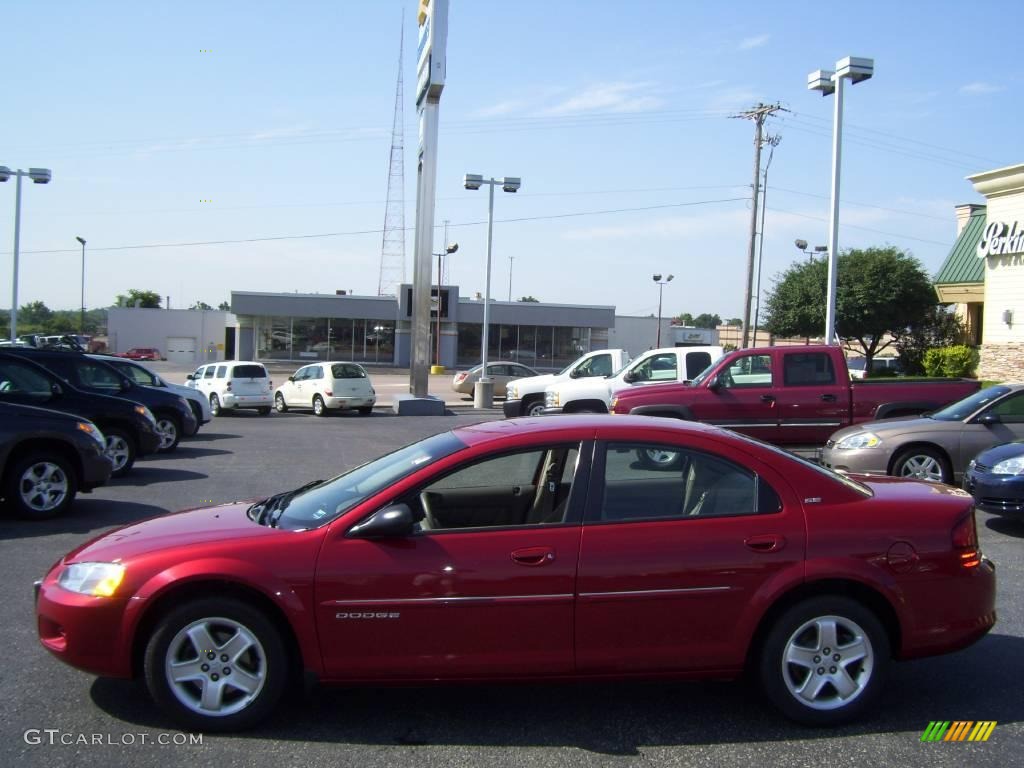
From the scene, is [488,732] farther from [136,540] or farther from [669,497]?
[136,540]

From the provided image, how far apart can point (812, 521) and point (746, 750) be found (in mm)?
1119

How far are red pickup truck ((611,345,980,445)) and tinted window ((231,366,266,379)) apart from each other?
14791 mm

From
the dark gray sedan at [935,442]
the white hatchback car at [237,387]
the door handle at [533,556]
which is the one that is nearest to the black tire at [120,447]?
the dark gray sedan at [935,442]

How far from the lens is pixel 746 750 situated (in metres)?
4.20

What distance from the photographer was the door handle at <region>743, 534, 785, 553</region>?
4.40 meters

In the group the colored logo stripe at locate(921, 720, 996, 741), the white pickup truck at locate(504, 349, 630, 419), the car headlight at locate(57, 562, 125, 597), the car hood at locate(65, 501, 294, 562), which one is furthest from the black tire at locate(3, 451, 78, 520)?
the white pickup truck at locate(504, 349, 630, 419)

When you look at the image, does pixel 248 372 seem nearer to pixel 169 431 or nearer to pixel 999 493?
pixel 169 431

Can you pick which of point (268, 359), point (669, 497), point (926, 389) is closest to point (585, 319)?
point (268, 359)

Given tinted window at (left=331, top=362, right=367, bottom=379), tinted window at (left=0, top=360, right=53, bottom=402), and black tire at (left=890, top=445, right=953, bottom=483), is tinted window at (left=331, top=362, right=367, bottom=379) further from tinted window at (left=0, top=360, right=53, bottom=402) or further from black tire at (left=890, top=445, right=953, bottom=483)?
black tire at (left=890, top=445, right=953, bottom=483)

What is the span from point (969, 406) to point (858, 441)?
1.53 metres

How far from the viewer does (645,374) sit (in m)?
17.8

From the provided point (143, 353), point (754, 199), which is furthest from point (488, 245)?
point (143, 353)

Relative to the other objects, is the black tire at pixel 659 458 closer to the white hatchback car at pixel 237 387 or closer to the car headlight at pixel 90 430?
the car headlight at pixel 90 430

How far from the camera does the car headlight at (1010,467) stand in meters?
8.76
